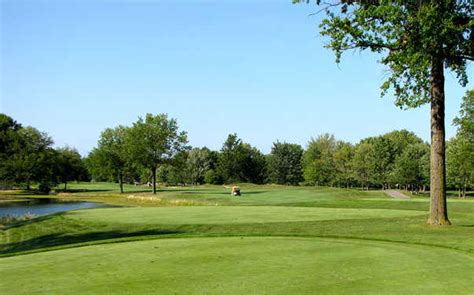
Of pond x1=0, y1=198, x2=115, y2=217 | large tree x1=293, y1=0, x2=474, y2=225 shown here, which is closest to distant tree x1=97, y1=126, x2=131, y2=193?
pond x1=0, y1=198, x2=115, y2=217

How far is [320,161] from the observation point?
10244cm

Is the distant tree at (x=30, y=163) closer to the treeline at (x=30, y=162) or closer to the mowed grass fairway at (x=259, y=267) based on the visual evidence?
→ the treeline at (x=30, y=162)

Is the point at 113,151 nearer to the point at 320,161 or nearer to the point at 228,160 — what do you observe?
the point at 228,160

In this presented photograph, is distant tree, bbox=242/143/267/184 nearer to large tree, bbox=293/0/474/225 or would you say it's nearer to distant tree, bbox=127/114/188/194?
distant tree, bbox=127/114/188/194

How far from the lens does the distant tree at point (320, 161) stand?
330ft

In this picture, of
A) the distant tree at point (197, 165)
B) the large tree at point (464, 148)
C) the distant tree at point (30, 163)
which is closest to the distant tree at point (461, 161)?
the large tree at point (464, 148)

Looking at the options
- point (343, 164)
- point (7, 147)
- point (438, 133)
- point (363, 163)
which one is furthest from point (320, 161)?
point (438, 133)

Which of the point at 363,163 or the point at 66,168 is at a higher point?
the point at 363,163

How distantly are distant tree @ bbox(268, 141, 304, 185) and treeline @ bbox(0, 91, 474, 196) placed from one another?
0.24 meters

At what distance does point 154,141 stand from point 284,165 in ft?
179

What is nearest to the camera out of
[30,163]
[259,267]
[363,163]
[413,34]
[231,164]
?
[259,267]

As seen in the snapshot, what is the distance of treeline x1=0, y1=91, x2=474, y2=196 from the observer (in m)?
65.7

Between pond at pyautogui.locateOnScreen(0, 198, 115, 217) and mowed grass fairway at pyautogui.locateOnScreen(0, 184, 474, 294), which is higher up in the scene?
mowed grass fairway at pyautogui.locateOnScreen(0, 184, 474, 294)

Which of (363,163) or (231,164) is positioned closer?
(363,163)
